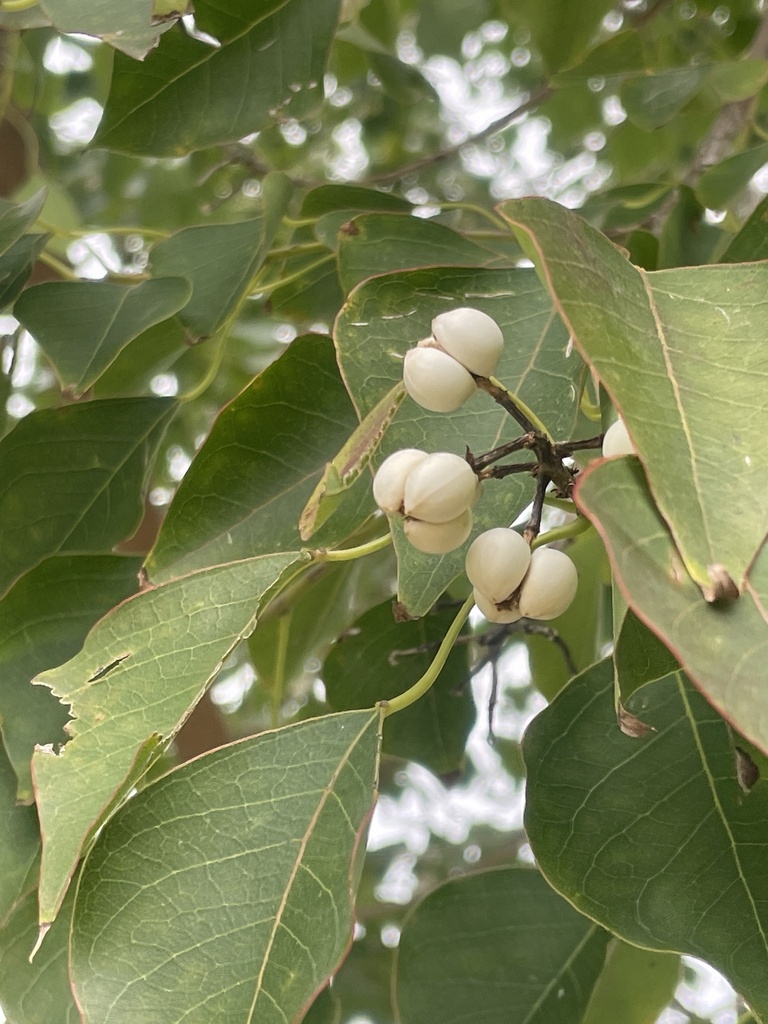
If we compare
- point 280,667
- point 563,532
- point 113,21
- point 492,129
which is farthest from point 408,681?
point 492,129

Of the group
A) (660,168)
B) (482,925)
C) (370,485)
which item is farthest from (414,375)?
(660,168)

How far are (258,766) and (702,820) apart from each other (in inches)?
7.2

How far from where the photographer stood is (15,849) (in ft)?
1.63

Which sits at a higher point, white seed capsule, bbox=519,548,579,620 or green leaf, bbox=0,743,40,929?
white seed capsule, bbox=519,548,579,620

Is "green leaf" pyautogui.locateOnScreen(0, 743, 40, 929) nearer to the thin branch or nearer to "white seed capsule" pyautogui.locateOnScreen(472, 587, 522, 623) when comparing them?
"white seed capsule" pyautogui.locateOnScreen(472, 587, 522, 623)

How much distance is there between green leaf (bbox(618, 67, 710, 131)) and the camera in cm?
76

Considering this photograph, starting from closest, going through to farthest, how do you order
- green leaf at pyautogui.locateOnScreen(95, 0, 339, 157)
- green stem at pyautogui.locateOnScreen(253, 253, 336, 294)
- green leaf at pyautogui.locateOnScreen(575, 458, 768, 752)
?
green leaf at pyautogui.locateOnScreen(575, 458, 768, 752)
green leaf at pyautogui.locateOnScreen(95, 0, 339, 157)
green stem at pyautogui.locateOnScreen(253, 253, 336, 294)

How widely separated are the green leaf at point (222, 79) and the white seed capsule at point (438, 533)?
0.31m

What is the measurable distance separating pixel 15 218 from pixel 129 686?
29 cm

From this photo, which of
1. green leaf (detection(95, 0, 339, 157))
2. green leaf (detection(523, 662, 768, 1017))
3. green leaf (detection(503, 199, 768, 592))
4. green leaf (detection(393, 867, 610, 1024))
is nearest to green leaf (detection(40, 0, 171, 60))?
green leaf (detection(95, 0, 339, 157))

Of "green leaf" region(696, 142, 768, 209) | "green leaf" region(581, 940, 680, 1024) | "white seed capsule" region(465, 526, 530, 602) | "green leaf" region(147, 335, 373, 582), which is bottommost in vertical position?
"green leaf" region(581, 940, 680, 1024)

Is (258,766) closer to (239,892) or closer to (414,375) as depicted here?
(239,892)

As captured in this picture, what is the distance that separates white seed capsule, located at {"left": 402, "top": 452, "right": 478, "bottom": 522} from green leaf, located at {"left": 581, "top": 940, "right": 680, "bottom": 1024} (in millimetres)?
332

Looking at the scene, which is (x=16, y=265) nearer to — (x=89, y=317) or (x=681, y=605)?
(x=89, y=317)
